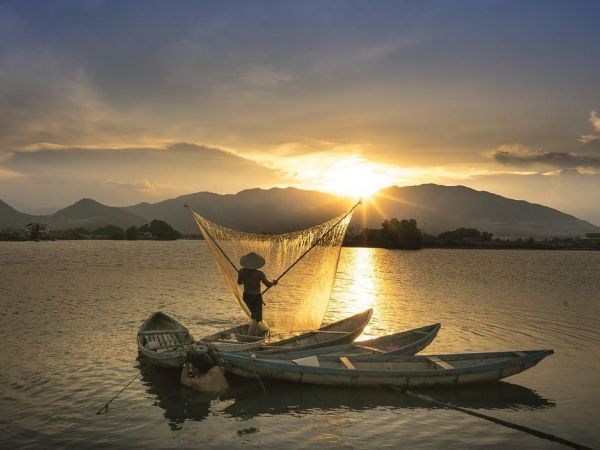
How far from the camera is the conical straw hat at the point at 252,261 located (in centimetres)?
1819

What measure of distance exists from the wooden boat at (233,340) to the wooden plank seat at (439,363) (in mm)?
5197

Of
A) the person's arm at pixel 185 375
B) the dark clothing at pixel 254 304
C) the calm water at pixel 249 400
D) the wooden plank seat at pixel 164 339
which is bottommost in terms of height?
the calm water at pixel 249 400

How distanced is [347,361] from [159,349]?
18.8 feet

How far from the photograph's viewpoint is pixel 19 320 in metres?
24.5

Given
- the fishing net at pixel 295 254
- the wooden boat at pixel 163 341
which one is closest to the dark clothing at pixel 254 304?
the fishing net at pixel 295 254

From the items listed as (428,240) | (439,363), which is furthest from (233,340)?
(428,240)

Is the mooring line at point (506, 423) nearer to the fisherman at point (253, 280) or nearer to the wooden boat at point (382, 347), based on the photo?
the wooden boat at point (382, 347)

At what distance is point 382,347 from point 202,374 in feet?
20.4

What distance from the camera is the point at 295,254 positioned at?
19969mm

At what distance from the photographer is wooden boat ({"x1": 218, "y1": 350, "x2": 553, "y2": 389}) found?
537 inches

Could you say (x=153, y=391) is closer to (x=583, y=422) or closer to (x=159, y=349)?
(x=159, y=349)

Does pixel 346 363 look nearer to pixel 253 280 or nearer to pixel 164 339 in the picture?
pixel 253 280

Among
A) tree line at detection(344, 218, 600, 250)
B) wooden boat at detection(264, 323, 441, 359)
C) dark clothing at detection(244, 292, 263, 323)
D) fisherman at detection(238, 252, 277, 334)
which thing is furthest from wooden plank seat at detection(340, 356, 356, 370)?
tree line at detection(344, 218, 600, 250)

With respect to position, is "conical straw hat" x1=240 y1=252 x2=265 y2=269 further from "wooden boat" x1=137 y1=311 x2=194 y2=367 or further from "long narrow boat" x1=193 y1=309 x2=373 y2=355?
"wooden boat" x1=137 y1=311 x2=194 y2=367
